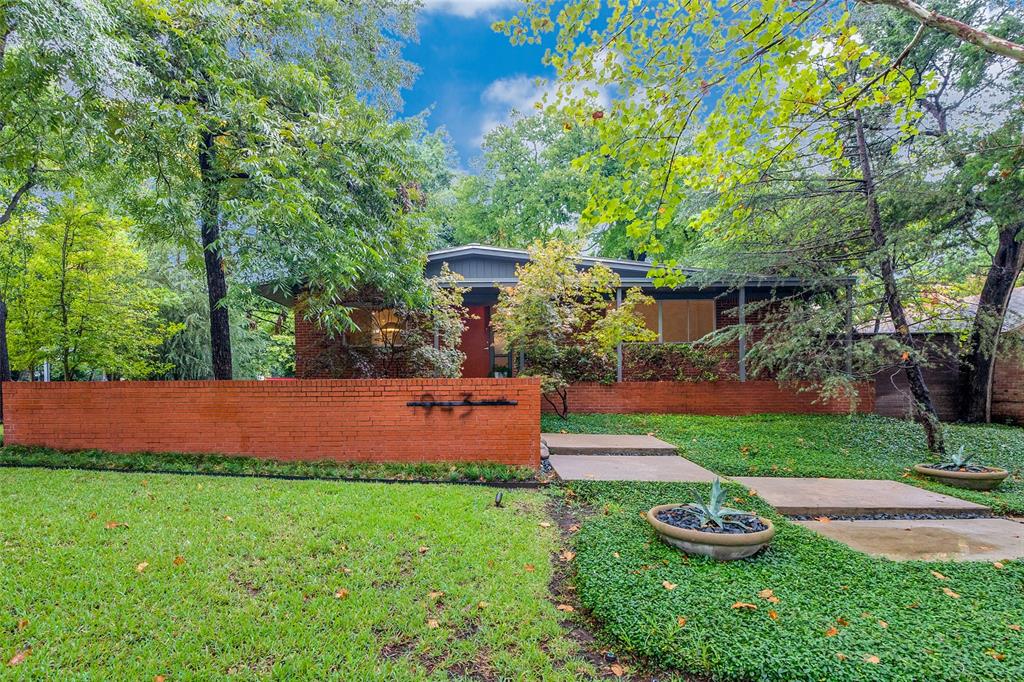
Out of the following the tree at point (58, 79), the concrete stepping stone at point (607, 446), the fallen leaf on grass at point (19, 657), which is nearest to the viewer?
the fallen leaf on grass at point (19, 657)

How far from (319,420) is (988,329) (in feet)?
33.0

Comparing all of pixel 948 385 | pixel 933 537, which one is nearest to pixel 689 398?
pixel 948 385

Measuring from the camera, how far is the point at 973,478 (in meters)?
5.68

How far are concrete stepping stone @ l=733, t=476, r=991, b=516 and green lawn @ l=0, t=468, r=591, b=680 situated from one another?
2608 mm

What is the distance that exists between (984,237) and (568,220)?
13462 mm

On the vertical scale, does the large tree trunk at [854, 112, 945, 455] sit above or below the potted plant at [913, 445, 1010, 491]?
above

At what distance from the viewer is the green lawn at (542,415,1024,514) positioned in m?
6.28

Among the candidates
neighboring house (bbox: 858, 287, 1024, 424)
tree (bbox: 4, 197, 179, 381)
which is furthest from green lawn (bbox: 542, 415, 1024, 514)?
tree (bbox: 4, 197, 179, 381)

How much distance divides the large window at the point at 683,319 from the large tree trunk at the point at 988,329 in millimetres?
4717

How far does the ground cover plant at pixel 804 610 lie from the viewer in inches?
89.7

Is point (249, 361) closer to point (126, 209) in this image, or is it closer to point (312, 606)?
point (126, 209)

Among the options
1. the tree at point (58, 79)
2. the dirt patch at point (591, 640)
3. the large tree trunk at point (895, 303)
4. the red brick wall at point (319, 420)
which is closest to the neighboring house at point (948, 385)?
the large tree trunk at point (895, 303)

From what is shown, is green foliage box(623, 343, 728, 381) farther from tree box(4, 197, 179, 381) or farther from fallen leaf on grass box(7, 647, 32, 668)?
tree box(4, 197, 179, 381)

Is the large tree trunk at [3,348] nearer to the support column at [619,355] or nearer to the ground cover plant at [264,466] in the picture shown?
the ground cover plant at [264,466]
